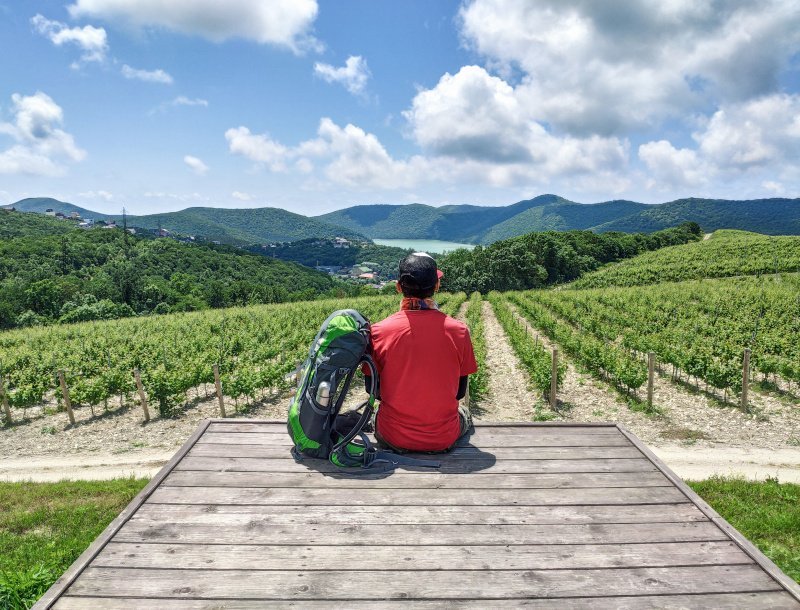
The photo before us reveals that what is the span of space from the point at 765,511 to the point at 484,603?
5819 millimetres

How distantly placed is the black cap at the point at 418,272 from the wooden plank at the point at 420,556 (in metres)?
1.76

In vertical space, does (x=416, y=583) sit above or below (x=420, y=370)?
below

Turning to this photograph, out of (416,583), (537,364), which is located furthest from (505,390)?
(416,583)

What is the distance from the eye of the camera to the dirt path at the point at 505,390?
10.9 meters

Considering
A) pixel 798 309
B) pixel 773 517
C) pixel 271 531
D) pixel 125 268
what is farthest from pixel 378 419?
pixel 125 268

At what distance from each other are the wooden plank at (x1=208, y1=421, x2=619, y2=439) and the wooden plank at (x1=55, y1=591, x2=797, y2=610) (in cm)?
199

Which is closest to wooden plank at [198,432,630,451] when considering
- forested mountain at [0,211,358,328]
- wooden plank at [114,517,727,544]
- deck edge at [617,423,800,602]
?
deck edge at [617,423,800,602]

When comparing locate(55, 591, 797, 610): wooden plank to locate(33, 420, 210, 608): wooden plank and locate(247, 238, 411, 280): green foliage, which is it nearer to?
locate(33, 420, 210, 608): wooden plank

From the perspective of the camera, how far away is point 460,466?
135 inches

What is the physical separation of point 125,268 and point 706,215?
736ft

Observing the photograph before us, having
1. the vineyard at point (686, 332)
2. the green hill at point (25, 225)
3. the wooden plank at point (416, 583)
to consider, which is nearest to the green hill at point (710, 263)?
the vineyard at point (686, 332)

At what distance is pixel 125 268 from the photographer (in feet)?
214

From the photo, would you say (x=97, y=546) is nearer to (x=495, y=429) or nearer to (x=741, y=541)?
(x=495, y=429)

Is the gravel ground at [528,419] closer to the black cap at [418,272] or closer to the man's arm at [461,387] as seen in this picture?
the man's arm at [461,387]
